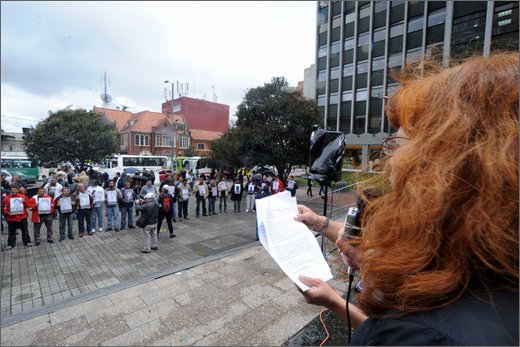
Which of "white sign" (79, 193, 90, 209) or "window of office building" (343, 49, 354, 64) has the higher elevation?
"window of office building" (343, 49, 354, 64)

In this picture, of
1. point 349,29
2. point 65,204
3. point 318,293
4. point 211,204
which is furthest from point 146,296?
point 349,29

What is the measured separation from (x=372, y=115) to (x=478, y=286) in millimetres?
Answer: 26924

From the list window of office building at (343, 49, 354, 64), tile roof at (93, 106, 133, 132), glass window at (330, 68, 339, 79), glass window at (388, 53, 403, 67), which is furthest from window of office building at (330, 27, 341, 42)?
tile roof at (93, 106, 133, 132)

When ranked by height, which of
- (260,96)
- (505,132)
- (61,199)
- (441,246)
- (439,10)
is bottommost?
(61,199)

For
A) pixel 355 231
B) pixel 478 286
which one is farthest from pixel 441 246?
pixel 355 231

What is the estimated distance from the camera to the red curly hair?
67 cm

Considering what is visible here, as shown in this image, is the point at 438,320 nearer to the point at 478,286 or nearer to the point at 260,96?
the point at 478,286

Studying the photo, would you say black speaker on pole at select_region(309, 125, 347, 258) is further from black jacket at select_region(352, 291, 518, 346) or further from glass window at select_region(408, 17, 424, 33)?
glass window at select_region(408, 17, 424, 33)

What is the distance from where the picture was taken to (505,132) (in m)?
0.71

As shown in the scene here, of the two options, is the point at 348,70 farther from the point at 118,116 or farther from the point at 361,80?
the point at 118,116

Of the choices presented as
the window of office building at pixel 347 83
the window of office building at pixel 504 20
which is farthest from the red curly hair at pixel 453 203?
the window of office building at pixel 347 83

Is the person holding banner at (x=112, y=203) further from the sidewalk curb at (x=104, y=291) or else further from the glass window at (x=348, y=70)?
the glass window at (x=348, y=70)

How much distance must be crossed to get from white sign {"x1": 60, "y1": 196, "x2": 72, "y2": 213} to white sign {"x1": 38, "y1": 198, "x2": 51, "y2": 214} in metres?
0.28

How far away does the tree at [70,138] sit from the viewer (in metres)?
20.1
